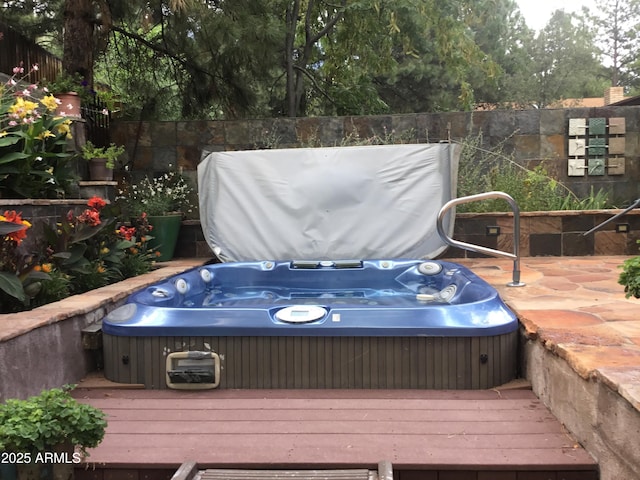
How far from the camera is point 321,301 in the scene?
4.07 m

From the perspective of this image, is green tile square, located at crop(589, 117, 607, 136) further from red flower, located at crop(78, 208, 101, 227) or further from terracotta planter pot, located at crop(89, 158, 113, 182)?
red flower, located at crop(78, 208, 101, 227)

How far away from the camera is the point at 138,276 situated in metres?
3.80

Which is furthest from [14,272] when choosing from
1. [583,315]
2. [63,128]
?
[583,315]

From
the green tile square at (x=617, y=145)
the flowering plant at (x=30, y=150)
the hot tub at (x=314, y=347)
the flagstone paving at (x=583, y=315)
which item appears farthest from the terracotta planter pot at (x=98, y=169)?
the green tile square at (x=617, y=145)

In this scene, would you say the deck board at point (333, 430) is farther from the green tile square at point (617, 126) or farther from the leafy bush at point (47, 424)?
the green tile square at point (617, 126)

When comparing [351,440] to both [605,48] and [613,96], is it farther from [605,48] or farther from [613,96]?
[605,48]

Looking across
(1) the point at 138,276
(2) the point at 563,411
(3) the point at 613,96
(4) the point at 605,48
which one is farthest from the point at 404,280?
(4) the point at 605,48

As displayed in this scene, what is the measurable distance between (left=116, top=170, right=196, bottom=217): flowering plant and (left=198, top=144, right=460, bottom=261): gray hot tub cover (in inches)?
25.7

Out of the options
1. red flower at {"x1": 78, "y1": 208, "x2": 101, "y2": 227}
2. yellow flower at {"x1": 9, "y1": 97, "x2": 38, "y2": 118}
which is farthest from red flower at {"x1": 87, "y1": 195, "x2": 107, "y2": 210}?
yellow flower at {"x1": 9, "y1": 97, "x2": 38, "y2": 118}

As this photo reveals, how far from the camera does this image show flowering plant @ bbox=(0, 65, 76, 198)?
302 cm

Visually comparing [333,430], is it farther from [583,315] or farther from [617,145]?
[617,145]

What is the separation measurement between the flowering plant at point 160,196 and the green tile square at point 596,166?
4.07 meters

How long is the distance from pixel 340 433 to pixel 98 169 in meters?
3.35

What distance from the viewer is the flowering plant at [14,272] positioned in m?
2.32
